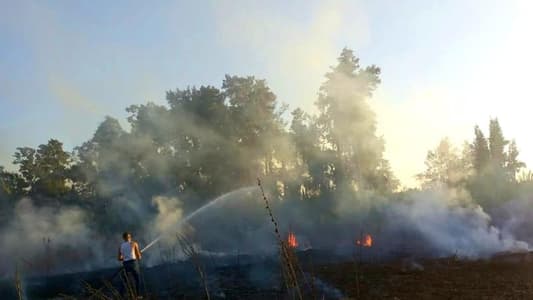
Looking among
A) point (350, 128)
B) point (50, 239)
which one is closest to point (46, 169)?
point (50, 239)

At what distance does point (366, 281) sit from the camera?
1883 centimetres

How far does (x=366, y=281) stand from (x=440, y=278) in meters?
2.61

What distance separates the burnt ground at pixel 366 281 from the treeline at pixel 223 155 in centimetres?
2363

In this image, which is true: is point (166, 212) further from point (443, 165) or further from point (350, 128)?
point (443, 165)

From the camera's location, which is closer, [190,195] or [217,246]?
[217,246]

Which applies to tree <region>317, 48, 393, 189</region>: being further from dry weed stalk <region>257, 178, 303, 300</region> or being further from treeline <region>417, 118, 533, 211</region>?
dry weed stalk <region>257, 178, 303, 300</region>

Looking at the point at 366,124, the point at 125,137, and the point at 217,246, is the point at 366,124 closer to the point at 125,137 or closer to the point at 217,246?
the point at 217,246

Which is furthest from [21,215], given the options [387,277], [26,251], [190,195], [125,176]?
[387,277]

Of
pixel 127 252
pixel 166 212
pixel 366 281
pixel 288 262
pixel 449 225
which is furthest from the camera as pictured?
pixel 166 212

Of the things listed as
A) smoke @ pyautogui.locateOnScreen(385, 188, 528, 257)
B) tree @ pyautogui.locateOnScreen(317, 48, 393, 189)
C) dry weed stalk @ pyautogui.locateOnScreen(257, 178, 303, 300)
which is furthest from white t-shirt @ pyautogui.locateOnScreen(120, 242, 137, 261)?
tree @ pyautogui.locateOnScreen(317, 48, 393, 189)

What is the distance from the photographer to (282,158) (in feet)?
187

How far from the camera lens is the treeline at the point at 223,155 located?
166 feet

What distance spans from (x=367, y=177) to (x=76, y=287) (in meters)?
33.9

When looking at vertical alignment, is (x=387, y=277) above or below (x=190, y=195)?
below
